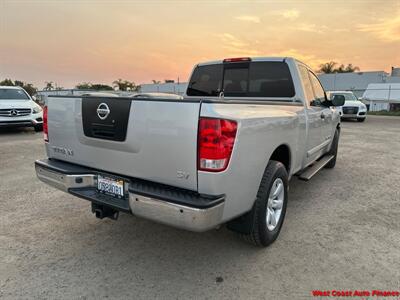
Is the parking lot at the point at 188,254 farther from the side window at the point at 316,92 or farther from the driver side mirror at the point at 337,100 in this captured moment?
the driver side mirror at the point at 337,100

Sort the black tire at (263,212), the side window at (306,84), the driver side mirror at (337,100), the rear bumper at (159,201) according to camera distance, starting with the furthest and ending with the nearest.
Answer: the driver side mirror at (337,100), the side window at (306,84), the black tire at (263,212), the rear bumper at (159,201)

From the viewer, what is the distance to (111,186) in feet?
8.69

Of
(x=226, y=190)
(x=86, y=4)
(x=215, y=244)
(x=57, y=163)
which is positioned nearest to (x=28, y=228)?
(x=57, y=163)

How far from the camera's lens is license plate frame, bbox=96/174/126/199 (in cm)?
258

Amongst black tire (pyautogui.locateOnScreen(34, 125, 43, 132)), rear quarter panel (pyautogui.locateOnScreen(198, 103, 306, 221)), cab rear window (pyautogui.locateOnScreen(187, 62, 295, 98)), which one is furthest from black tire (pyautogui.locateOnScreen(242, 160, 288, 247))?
black tire (pyautogui.locateOnScreen(34, 125, 43, 132))

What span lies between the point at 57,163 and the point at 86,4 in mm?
8233

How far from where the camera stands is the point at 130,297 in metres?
2.33

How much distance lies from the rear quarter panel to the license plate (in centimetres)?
77

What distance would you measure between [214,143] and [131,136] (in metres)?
0.73

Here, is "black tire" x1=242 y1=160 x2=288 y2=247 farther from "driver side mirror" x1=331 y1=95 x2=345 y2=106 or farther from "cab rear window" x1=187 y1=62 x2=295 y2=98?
"driver side mirror" x1=331 y1=95 x2=345 y2=106

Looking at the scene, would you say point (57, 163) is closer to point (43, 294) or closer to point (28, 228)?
point (28, 228)

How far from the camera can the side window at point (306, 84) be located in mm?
4203

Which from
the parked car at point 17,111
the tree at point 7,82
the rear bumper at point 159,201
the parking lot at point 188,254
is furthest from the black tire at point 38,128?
the tree at point 7,82

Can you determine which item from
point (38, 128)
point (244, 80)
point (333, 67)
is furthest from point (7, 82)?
point (333, 67)
